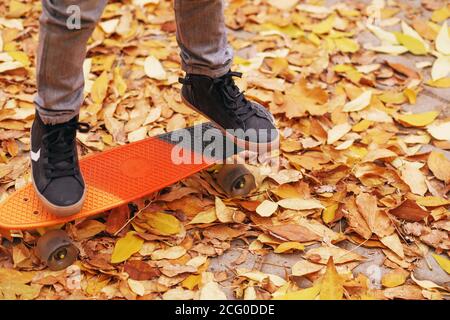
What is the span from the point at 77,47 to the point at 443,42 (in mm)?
1749

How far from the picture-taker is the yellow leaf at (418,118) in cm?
217

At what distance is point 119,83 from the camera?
2.36m

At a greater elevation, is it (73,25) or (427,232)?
(73,25)

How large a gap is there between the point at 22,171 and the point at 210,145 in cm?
61

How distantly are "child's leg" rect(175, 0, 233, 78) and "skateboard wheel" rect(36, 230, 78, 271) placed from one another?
61 centimetres

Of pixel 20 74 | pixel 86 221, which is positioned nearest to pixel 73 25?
pixel 86 221

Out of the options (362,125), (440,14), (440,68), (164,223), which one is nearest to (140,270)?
(164,223)

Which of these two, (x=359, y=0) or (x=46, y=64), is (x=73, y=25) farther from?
(x=359, y=0)

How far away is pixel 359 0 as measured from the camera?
296 cm

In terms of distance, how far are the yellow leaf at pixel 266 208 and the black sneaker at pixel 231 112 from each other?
164 mm

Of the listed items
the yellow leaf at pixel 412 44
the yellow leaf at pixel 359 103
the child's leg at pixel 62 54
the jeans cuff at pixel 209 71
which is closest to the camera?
the child's leg at pixel 62 54

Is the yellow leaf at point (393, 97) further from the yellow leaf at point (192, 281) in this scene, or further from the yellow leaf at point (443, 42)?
the yellow leaf at point (192, 281)

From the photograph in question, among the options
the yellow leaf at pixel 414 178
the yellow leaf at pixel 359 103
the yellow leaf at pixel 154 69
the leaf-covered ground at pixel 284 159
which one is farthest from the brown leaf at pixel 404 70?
the yellow leaf at pixel 154 69

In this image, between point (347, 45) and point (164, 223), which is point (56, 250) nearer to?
point (164, 223)
